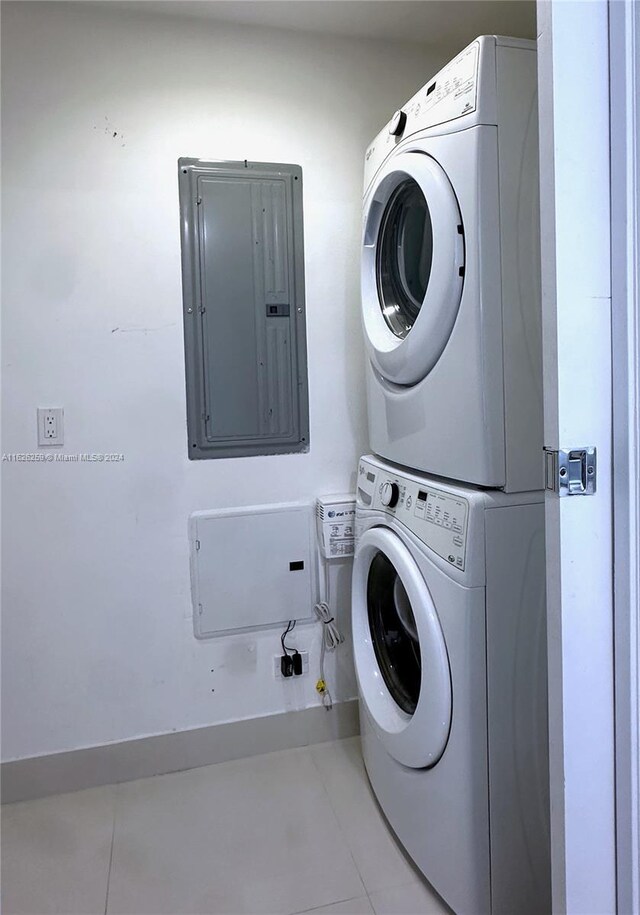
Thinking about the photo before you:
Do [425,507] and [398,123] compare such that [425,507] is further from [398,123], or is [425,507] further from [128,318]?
[128,318]

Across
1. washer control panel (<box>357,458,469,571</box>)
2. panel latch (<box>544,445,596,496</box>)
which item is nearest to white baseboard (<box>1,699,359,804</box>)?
washer control panel (<box>357,458,469,571</box>)

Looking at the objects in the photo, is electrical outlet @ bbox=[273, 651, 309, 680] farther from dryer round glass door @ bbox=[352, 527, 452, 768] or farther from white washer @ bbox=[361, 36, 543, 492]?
white washer @ bbox=[361, 36, 543, 492]

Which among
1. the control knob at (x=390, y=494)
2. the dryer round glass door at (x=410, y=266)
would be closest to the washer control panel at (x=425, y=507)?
the control knob at (x=390, y=494)

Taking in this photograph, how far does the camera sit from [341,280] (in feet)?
6.07

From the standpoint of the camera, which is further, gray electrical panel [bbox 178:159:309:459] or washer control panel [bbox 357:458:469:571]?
gray electrical panel [bbox 178:159:309:459]

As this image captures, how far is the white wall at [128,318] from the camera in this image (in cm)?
161

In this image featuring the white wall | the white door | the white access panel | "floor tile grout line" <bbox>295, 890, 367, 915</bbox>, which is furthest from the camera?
the white access panel

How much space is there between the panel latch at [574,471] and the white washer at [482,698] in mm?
348

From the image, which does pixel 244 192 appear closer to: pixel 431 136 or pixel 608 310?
pixel 431 136

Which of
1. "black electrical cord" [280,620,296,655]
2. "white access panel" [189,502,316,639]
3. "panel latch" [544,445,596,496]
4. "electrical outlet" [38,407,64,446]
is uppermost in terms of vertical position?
"electrical outlet" [38,407,64,446]

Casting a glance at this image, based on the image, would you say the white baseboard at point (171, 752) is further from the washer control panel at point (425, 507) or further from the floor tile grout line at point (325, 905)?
the washer control panel at point (425, 507)

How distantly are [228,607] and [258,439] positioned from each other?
1.77 ft

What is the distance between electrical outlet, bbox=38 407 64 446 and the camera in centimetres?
165

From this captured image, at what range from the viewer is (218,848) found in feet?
4.86
